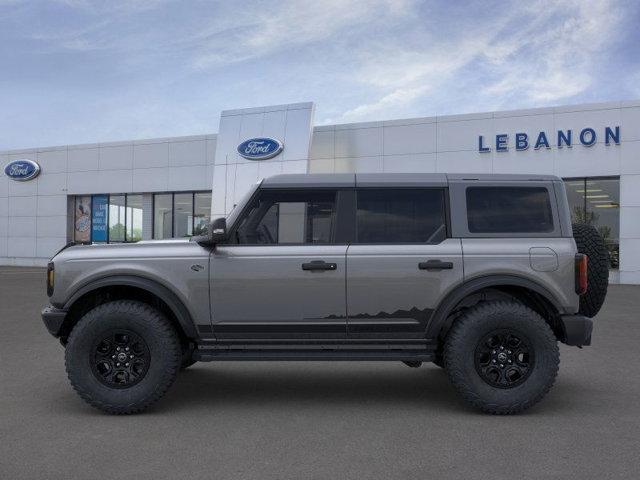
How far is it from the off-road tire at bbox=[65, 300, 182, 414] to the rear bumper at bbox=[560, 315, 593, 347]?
316 centimetres

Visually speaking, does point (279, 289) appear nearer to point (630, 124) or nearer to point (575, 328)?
point (575, 328)

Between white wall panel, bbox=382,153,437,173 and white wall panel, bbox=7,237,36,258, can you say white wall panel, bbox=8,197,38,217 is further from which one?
white wall panel, bbox=382,153,437,173

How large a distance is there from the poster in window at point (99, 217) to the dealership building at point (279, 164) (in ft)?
0.18

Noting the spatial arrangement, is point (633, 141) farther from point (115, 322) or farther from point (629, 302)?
point (115, 322)

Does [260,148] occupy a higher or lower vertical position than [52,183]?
higher

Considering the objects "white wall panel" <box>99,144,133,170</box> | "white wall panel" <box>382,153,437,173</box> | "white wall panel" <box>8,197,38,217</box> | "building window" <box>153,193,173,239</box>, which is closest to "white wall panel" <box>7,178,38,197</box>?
"white wall panel" <box>8,197,38,217</box>

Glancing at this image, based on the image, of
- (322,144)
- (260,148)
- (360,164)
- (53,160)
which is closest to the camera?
(260,148)

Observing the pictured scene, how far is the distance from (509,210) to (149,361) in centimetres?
323

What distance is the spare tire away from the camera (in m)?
5.42

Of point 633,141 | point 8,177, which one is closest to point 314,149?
point 633,141

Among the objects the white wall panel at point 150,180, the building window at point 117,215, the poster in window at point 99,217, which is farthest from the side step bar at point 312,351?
the poster in window at point 99,217

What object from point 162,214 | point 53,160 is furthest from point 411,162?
point 53,160

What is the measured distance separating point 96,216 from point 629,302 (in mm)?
24193

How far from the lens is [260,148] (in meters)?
24.4
